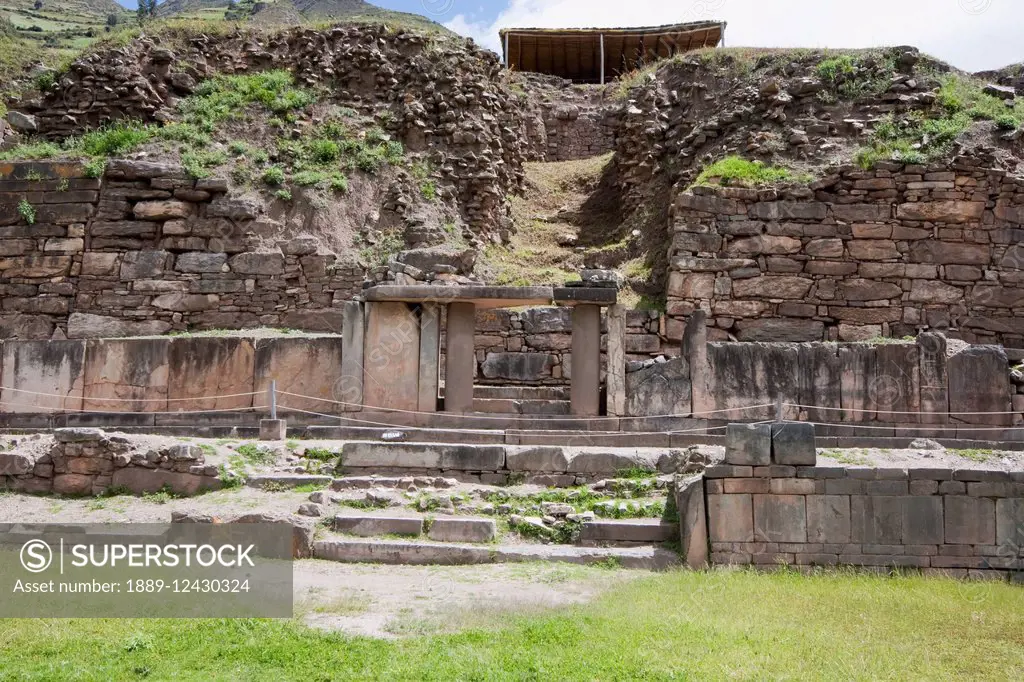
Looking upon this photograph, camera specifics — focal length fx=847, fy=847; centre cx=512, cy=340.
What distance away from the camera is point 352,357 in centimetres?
1171

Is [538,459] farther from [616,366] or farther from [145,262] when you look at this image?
[145,262]

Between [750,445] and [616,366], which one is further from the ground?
[616,366]

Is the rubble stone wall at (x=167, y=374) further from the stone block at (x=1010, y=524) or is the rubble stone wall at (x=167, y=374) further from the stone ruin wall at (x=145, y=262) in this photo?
the stone block at (x=1010, y=524)

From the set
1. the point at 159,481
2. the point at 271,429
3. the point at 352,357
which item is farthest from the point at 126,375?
the point at 352,357

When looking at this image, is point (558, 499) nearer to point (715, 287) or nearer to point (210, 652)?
point (210, 652)

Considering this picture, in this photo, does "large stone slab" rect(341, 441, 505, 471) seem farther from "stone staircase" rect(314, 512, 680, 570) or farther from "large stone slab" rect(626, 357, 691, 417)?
"large stone slab" rect(626, 357, 691, 417)

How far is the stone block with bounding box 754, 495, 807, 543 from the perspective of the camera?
7746 millimetres

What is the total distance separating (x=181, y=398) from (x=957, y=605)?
9.69 metres

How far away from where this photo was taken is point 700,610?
6.23 meters

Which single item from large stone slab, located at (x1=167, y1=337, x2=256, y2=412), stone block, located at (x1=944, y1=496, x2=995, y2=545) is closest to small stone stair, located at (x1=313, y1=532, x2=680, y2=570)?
stone block, located at (x1=944, y1=496, x2=995, y2=545)

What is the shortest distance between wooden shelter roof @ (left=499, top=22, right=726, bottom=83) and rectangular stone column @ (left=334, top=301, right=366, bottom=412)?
16405 millimetres

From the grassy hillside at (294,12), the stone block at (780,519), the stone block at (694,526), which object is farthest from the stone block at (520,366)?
the grassy hillside at (294,12)

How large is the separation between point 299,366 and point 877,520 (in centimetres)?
761

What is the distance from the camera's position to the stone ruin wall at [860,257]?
1609 cm
